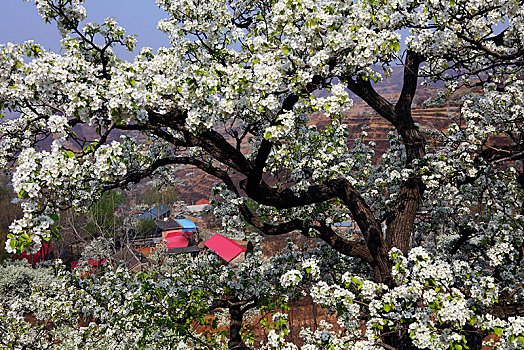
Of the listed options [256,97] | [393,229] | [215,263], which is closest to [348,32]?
[256,97]

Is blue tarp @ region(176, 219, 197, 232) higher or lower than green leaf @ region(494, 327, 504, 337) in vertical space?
higher

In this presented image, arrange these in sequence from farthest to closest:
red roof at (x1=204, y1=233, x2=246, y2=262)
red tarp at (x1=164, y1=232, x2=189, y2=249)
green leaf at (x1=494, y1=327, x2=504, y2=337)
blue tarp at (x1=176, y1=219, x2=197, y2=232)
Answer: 1. blue tarp at (x1=176, y1=219, x2=197, y2=232)
2. red tarp at (x1=164, y1=232, x2=189, y2=249)
3. red roof at (x1=204, y1=233, x2=246, y2=262)
4. green leaf at (x1=494, y1=327, x2=504, y2=337)

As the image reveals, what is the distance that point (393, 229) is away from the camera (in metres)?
6.19

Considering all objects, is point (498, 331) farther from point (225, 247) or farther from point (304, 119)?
point (225, 247)

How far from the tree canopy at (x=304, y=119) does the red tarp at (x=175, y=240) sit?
1046 inches

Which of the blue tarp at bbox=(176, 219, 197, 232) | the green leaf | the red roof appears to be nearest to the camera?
the green leaf

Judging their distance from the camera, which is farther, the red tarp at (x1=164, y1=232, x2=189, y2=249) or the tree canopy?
the red tarp at (x1=164, y1=232, x2=189, y2=249)

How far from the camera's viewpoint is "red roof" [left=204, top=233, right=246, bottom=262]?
80.7 ft

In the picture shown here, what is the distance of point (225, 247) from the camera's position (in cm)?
2547

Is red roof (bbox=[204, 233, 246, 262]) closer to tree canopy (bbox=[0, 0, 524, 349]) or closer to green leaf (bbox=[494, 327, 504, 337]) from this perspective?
tree canopy (bbox=[0, 0, 524, 349])

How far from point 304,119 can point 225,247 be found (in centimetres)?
2011

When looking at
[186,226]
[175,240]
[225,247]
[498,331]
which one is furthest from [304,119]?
[186,226]

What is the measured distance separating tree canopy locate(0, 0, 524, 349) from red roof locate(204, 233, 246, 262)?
1816 centimetres

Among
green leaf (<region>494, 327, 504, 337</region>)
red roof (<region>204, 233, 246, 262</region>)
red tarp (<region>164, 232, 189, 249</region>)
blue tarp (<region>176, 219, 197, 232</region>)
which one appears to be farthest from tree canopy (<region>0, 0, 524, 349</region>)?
blue tarp (<region>176, 219, 197, 232</region>)
